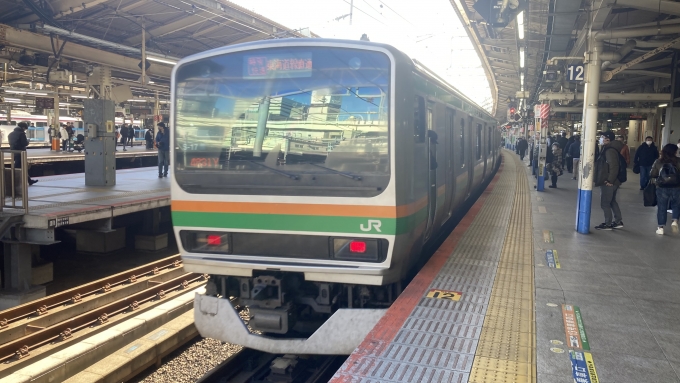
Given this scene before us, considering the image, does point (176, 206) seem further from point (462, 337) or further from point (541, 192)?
point (541, 192)

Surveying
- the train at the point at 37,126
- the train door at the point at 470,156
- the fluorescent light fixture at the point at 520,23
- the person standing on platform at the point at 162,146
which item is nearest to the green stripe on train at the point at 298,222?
the train door at the point at 470,156

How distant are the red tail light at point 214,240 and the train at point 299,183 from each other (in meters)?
0.01

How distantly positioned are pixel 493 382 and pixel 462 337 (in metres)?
0.70

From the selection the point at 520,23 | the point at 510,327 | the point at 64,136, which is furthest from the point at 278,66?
the point at 64,136

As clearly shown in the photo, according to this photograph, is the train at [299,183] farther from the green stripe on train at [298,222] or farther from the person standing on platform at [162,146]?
the person standing on platform at [162,146]

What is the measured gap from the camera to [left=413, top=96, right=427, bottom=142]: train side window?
500 centimetres

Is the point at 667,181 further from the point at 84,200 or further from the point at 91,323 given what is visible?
the point at 84,200

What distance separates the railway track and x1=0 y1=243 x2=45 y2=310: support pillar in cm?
114

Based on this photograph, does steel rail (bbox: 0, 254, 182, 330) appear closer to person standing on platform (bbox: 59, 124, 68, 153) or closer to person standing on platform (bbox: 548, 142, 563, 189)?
person standing on platform (bbox: 548, 142, 563, 189)

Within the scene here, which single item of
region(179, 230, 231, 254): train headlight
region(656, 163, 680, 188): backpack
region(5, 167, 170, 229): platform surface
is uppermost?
region(656, 163, 680, 188): backpack

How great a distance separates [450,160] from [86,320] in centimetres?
532

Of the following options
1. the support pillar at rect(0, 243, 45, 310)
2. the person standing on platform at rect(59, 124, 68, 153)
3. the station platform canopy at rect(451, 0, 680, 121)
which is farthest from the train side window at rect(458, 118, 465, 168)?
the person standing on platform at rect(59, 124, 68, 153)

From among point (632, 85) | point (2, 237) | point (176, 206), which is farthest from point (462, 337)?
point (632, 85)

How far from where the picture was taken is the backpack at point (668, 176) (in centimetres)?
855
